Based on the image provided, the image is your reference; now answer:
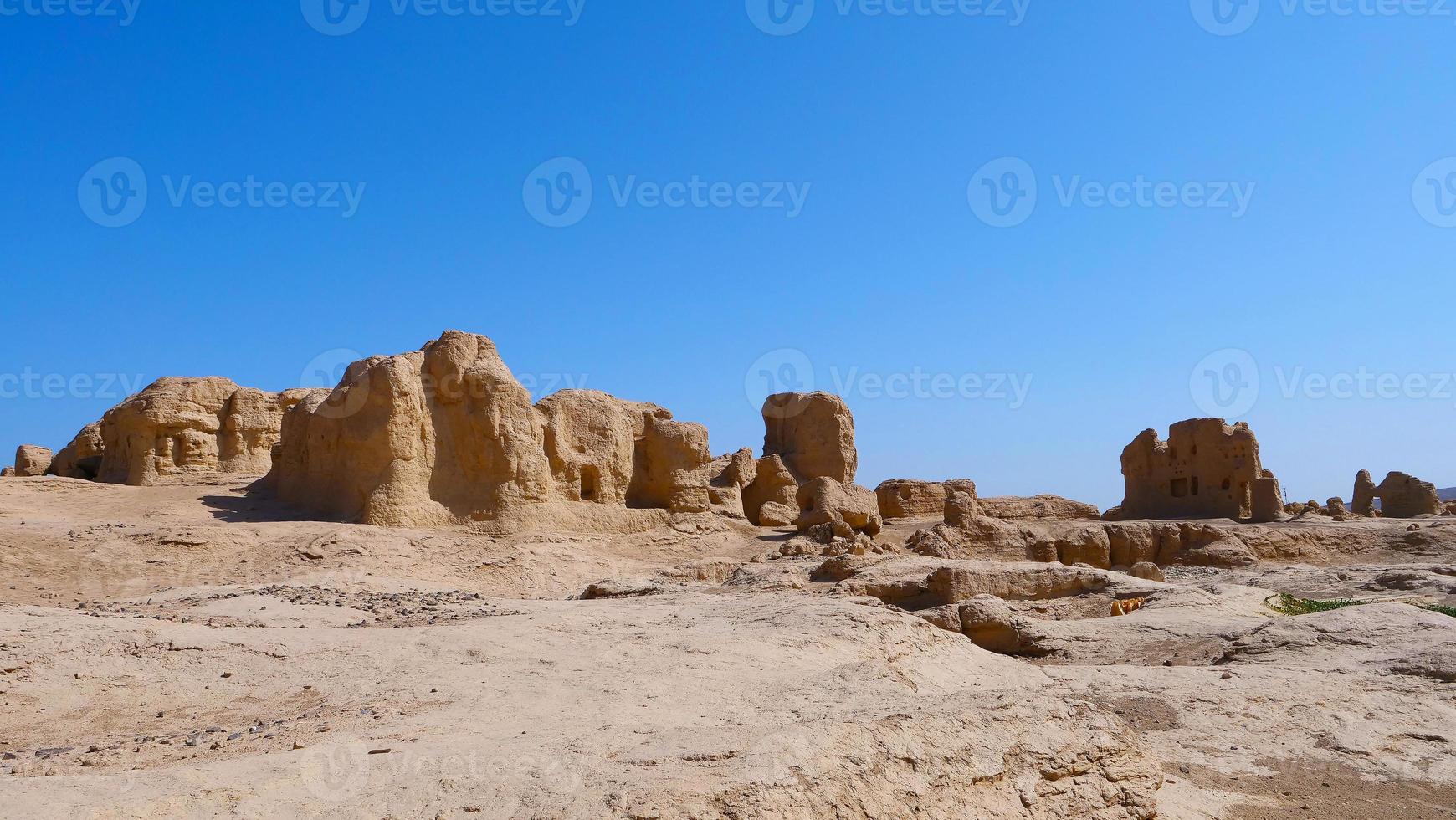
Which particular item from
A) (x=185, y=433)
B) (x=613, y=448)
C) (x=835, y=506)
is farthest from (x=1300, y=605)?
(x=185, y=433)

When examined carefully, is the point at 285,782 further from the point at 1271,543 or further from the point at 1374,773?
the point at 1271,543

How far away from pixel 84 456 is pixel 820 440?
19302 mm

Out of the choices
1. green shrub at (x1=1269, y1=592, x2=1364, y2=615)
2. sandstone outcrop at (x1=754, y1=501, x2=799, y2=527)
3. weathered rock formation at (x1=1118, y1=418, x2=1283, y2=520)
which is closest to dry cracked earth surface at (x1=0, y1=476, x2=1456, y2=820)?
green shrub at (x1=1269, y1=592, x2=1364, y2=615)

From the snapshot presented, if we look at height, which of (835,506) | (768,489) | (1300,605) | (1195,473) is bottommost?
(1300,605)

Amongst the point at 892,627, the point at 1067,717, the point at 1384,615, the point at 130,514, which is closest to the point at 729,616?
the point at 892,627

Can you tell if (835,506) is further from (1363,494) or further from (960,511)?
(1363,494)

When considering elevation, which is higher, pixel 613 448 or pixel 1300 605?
pixel 613 448

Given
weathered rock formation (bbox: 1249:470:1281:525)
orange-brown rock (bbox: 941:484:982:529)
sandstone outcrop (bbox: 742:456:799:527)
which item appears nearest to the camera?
orange-brown rock (bbox: 941:484:982:529)

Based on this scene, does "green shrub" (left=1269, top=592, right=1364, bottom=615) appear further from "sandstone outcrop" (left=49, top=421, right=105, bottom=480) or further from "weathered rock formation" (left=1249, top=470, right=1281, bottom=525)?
"sandstone outcrop" (left=49, top=421, right=105, bottom=480)

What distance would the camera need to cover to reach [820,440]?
2914 cm

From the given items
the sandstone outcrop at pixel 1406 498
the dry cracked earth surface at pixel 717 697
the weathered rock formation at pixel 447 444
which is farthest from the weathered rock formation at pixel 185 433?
the sandstone outcrop at pixel 1406 498

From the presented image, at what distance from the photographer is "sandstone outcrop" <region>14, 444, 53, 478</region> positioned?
26000mm

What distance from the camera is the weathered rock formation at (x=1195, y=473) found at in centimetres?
2852

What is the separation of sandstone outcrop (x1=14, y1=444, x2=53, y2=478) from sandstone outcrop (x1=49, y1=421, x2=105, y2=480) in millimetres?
591
